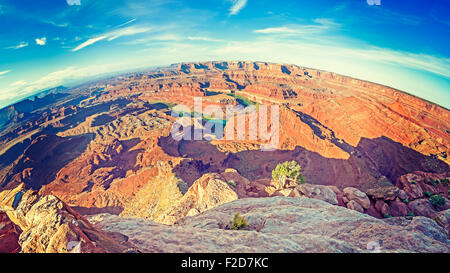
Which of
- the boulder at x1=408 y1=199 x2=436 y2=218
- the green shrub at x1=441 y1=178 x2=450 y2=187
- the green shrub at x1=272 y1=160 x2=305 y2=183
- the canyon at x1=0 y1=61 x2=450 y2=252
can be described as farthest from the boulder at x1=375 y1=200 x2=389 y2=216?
the green shrub at x1=441 y1=178 x2=450 y2=187

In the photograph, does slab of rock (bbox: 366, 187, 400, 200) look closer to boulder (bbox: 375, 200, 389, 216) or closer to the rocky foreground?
boulder (bbox: 375, 200, 389, 216)

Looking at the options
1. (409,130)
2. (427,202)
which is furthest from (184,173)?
(409,130)

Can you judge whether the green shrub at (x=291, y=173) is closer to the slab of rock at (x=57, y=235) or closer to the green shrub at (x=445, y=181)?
the green shrub at (x=445, y=181)

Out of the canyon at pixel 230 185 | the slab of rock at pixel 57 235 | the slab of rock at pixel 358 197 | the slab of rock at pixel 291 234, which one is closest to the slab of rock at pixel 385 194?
the canyon at pixel 230 185

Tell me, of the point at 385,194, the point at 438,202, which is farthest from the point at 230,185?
the point at 438,202

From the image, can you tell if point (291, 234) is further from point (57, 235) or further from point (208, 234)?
point (57, 235)
